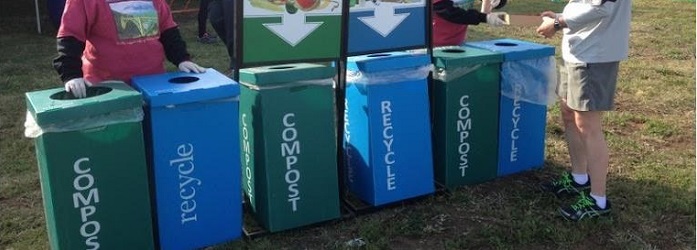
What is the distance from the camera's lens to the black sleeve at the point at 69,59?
2666 mm

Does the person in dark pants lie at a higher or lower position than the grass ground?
higher

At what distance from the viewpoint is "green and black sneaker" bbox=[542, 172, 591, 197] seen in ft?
11.3

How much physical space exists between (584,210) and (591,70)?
27.4 inches

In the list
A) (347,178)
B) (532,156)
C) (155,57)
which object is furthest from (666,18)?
(155,57)

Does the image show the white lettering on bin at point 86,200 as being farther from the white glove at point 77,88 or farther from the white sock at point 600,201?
the white sock at point 600,201

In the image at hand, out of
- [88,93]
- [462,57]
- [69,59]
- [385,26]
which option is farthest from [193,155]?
[462,57]

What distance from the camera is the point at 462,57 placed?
130 inches

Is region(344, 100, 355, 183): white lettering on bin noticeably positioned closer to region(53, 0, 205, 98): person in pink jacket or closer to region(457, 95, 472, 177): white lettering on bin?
region(457, 95, 472, 177): white lettering on bin

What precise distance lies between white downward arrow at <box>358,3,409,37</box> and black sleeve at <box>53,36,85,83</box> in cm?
131

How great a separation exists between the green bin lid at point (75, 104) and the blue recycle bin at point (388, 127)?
43.9 inches

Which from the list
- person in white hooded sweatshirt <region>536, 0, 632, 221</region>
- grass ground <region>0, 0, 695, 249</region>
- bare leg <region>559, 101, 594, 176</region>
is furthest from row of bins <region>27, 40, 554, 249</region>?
person in white hooded sweatshirt <region>536, 0, 632, 221</region>

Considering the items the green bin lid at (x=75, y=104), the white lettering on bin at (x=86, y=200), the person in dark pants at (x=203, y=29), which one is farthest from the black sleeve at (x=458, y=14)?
the person in dark pants at (x=203, y=29)

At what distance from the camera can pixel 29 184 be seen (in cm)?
367

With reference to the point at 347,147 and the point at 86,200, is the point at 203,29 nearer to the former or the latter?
the point at 347,147
